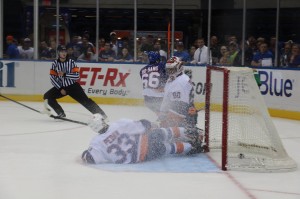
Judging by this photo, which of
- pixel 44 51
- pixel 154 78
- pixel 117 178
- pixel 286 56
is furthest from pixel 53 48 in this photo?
pixel 117 178

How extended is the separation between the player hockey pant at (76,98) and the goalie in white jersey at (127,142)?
320 cm

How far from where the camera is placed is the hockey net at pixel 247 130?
6.24m

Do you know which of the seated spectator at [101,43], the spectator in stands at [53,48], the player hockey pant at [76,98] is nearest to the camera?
the player hockey pant at [76,98]

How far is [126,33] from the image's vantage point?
585 inches

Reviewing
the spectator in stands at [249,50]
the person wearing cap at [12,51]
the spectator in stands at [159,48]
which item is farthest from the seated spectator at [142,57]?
the person wearing cap at [12,51]

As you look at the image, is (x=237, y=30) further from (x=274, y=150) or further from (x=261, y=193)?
(x=261, y=193)

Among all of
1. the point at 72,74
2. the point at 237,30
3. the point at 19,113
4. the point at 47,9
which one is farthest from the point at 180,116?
the point at 47,9

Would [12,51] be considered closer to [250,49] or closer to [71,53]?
[71,53]

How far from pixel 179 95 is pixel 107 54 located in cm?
707

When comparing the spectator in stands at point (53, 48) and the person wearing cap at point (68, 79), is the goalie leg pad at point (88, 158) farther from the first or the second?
the spectator in stands at point (53, 48)

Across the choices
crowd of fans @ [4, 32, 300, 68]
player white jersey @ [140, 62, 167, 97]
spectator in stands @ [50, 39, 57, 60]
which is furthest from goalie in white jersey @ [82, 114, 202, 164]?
spectator in stands @ [50, 39, 57, 60]

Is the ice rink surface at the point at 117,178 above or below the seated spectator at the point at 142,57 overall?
below

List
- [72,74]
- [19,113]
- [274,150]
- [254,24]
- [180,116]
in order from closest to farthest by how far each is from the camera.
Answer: [274,150]
[180,116]
[72,74]
[19,113]
[254,24]

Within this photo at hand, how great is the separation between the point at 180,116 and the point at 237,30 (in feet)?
25.5
